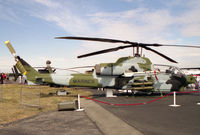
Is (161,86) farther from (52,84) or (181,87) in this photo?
(52,84)

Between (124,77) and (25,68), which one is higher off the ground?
(25,68)

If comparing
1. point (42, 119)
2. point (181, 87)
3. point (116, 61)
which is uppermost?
point (116, 61)

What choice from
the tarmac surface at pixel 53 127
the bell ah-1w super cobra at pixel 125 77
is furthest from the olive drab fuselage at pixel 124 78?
the tarmac surface at pixel 53 127

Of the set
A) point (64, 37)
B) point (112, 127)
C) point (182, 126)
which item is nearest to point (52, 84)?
point (64, 37)

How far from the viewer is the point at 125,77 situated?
16047 mm

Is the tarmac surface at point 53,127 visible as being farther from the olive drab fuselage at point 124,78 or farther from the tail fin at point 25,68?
the tail fin at point 25,68

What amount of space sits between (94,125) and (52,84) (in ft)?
37.5

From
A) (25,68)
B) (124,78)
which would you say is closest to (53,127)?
(124,78)

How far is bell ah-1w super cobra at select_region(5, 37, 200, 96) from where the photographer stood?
1545 centimetres

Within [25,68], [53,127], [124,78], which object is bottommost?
[53,127]

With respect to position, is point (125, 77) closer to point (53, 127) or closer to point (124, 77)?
point (124, 77)

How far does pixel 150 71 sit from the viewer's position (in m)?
14.8

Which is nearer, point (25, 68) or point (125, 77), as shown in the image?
point (125, 77)

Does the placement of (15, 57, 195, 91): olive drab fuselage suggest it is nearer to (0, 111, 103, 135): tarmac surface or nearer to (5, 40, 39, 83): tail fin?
(5, 40, 39, 83): tail fin
